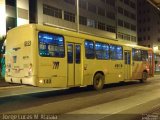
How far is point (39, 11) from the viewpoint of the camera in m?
48.4

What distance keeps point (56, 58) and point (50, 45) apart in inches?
29.2

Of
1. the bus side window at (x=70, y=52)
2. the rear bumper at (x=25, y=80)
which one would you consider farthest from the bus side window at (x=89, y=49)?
the rear bumper at (x=25, y=80)

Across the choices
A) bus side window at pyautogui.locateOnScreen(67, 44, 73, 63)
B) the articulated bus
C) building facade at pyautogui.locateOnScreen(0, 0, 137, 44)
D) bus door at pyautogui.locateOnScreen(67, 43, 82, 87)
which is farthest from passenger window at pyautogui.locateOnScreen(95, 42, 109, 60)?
building facade at pyautogui.locateOnScreen(0, 0, 137, 44)

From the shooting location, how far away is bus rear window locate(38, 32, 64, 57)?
46.6ft

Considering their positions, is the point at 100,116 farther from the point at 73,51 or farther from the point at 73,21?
the point at 73,21

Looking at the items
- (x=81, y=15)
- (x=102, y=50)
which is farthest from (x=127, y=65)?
(x=81, y=15)

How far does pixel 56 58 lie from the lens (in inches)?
589

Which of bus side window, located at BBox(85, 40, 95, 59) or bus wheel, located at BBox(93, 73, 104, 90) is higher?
bus side window, located at BBox(85, 40, 95, 59)

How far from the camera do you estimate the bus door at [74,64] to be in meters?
15.7

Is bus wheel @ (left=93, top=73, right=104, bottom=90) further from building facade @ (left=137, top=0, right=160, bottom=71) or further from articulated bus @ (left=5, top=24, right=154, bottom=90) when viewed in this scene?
building facade @ (left=137, top=0, right=160, bottom=71)

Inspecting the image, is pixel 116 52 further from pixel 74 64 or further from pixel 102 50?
pixel 74 64

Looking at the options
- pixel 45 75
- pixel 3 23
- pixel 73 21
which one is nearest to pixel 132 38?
pixel 73 21

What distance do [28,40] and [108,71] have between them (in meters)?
7.14

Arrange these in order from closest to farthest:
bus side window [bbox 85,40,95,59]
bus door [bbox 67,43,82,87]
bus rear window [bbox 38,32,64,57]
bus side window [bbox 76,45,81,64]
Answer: bus rear window [bbox 38,32,64,57] → bus door [bbox 67,43,82,87] → bus side window [bbox 76,45,81,64] → bus side window [bbox 85,40,95,59]
